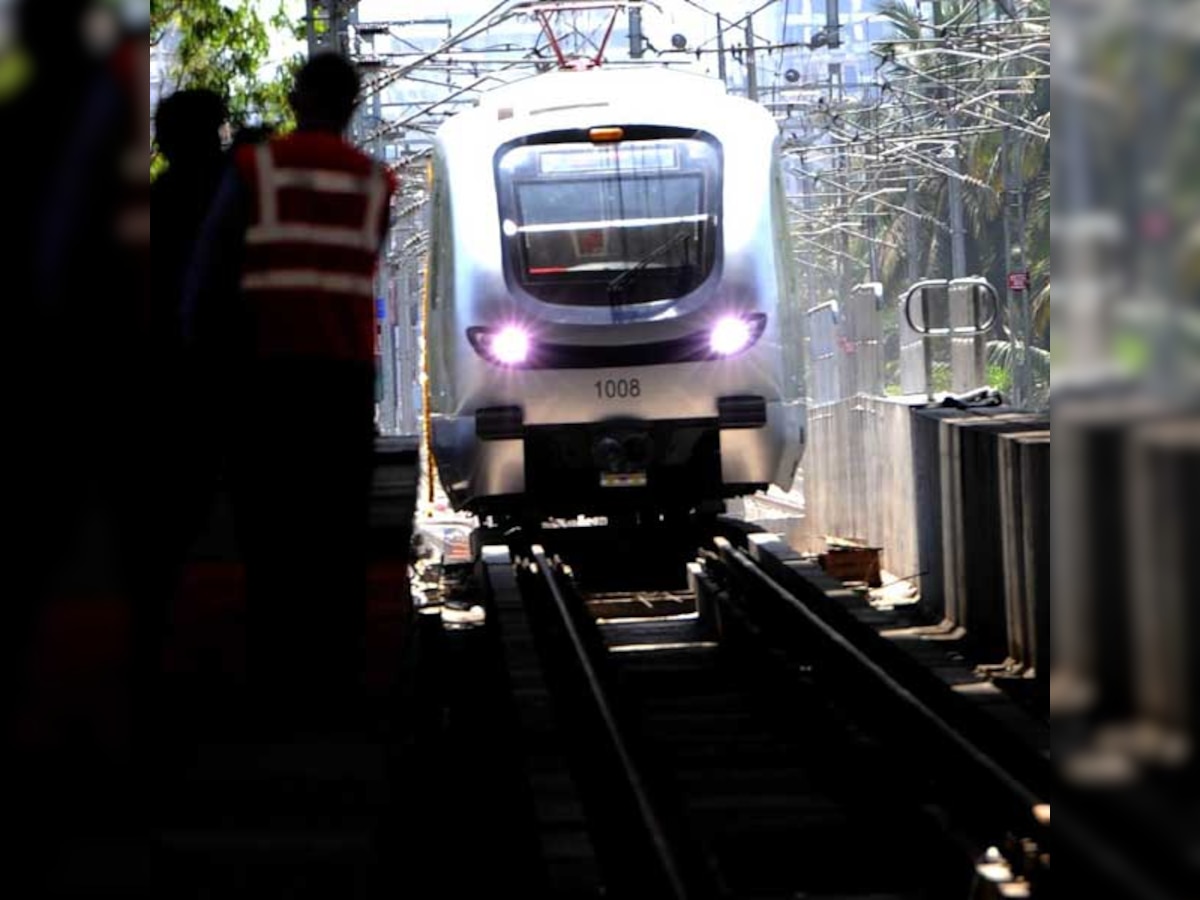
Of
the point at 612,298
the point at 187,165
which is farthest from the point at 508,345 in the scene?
the point at 187,165

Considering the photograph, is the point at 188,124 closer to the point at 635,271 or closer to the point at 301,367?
the point at 301,367

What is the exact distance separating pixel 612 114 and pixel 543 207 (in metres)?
0.68

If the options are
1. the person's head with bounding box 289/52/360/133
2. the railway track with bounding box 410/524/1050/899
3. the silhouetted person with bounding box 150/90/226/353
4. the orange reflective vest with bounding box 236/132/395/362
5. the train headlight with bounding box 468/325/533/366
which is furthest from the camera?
the train headlight with bounding box 468/325/533/366

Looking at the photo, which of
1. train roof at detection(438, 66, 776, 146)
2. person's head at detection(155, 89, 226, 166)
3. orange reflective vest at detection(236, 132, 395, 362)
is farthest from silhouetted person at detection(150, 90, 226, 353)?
train roof at detection(438, 66, 776, 146)

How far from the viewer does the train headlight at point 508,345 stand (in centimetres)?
1352

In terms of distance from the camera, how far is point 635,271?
13672 millimetres

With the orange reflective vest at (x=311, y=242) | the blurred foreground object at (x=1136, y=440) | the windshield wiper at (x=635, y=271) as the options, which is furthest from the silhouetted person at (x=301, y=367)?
the windshield wiper at (x=635, y=271)

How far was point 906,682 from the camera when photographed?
9641mm

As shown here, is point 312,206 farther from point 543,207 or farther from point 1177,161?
point 543,207

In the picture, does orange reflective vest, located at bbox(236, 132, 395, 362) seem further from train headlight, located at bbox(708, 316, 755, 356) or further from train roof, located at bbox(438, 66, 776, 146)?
train roof, located at bbox(438, 66, 776, 146)

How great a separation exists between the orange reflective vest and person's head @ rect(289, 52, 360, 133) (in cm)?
16

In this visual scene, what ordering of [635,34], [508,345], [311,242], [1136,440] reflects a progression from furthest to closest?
[635,34]
[508,345]
[311,242]
[1136,440]

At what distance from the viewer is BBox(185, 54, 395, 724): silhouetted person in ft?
18.9

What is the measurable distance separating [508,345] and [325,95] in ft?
24.5
